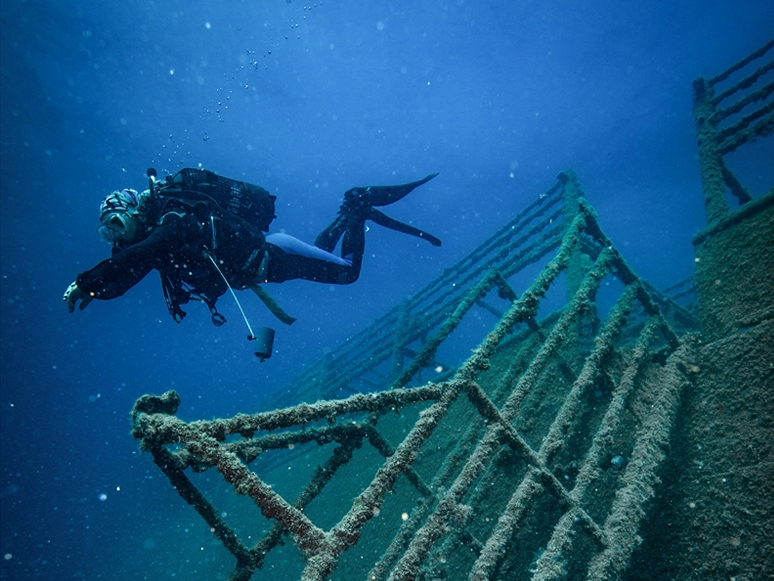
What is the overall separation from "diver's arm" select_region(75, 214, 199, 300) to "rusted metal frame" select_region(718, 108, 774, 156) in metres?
5.96

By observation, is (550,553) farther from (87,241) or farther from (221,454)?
(87,241)

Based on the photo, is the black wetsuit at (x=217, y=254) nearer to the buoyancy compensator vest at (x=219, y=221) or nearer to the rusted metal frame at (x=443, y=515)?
the buoyancy compensator vest at (x=219, y=221)

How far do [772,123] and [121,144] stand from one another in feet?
147

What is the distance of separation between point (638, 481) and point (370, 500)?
1927 millimetres

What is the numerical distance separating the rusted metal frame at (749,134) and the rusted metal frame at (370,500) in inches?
175

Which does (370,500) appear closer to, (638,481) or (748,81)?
(638,481)

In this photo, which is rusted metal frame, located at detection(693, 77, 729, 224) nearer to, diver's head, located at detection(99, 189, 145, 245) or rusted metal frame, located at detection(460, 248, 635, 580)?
rusted metal frame, located at detection(460, 248, 635, 580)

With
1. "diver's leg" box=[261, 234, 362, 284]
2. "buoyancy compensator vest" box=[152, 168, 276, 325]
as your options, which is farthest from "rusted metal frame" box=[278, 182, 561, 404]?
"buoyancy compensator vest" box=[152, 168, 276, 325]

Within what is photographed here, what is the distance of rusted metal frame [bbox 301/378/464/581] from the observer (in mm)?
1145

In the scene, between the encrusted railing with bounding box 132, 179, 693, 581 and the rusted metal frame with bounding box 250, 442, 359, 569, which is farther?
the rusted metal frame with bounding box 250, 442, 359, 569

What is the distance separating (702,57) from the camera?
36500mm

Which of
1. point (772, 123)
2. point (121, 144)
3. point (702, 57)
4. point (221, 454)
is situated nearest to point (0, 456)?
point (121, 144)

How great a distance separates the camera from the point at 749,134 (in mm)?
3596

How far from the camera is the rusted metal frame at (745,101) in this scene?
3.72 metres
